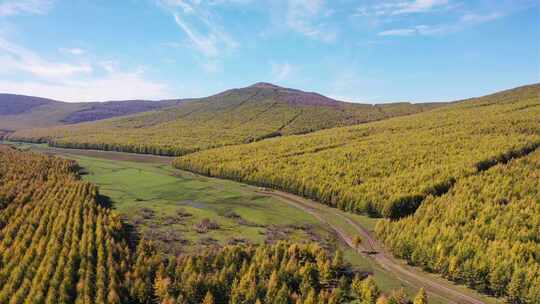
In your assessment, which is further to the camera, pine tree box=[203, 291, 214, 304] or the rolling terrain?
the rolling terrain

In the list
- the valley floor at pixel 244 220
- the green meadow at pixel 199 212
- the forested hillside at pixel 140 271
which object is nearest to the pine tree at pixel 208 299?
the forested hillside at pixel 140 271

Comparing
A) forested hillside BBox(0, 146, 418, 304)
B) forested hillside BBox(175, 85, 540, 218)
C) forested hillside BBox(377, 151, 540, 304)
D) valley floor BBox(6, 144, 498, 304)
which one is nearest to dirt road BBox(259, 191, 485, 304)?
valley floor BBox(6, 144, 498, 304)

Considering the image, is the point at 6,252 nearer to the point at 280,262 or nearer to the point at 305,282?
the point at 280,262

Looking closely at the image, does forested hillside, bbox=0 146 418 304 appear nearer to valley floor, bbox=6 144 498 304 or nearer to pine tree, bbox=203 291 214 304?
pine tree, bbox=203 291 214 304

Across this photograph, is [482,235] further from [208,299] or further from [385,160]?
[385,160]

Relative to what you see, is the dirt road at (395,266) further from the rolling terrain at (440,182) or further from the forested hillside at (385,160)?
the forested hillside at (385,160)

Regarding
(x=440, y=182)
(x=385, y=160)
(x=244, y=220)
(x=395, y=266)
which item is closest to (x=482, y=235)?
(x=395, y=266)

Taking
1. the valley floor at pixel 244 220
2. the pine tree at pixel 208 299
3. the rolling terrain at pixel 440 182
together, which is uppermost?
the rolling terrain at pixel 440 182
